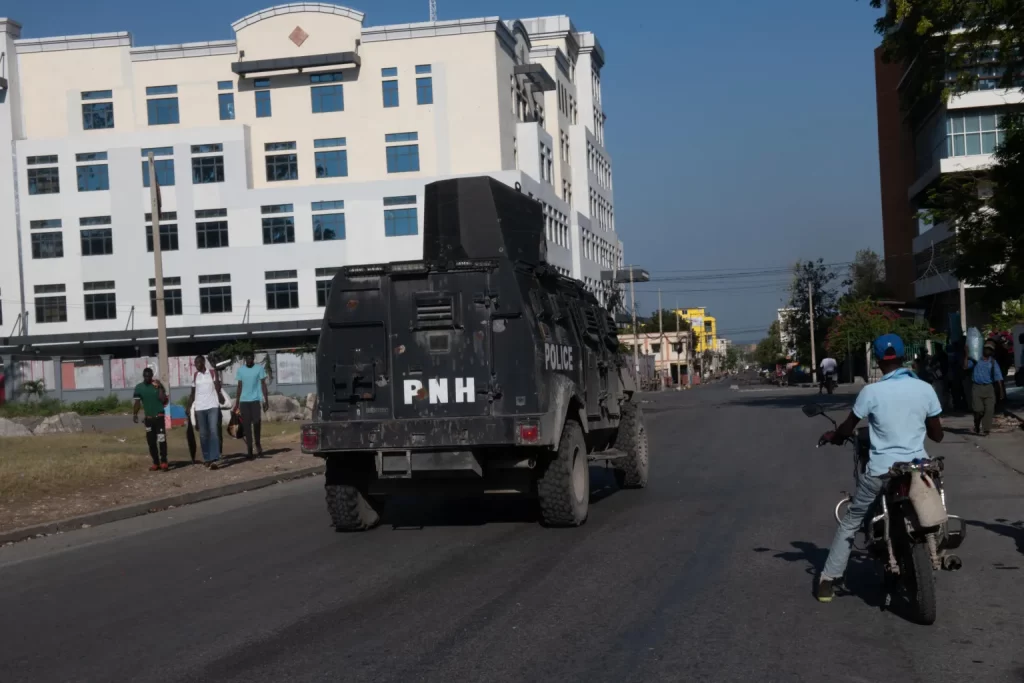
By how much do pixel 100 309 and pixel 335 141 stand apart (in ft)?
52.9

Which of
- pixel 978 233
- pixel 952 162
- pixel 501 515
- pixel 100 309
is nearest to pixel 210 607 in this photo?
pixel 501 515

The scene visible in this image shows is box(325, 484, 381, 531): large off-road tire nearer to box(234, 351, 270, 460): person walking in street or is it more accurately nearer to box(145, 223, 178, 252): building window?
box(234, 351, 270, 460): person walking in street

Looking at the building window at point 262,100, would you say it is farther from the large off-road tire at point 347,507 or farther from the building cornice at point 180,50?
the large off-road tire at point 347,507

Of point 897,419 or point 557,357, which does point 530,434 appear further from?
point 897,419

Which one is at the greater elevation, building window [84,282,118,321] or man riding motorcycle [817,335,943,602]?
building window [84,282,118,321]

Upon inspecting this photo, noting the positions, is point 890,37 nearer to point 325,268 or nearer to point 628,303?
point 325,268

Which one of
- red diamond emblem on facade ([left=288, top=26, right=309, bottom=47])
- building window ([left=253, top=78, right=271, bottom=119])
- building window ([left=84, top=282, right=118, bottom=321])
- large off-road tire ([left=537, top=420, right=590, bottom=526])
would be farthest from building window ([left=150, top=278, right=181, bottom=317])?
large off-road tire ([left=537, top=420, right=590, bottom=526])

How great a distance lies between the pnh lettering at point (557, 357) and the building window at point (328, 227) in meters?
50.6

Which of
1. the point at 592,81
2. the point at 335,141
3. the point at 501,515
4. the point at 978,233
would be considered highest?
the point at 592,81

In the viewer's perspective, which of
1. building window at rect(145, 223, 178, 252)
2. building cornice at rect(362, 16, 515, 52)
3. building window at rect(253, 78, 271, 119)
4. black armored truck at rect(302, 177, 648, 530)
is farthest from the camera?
building window at rect(253, 78, 271, 119)

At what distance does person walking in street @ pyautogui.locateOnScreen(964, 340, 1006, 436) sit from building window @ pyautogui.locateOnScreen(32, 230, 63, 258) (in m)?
54.6

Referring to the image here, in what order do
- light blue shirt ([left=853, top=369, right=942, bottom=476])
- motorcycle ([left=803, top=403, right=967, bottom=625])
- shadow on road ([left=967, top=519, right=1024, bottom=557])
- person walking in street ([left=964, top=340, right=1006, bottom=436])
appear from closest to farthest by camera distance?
motorcycle ([left=803, top=403, right=967, bottom=625])
light blue shirt ([left=853, top=369, right=942, bottom=476])
shadow on road ([left=967, top=519, right=1024, bottom=557])
person walking in street ([left=964, top=340, right=1006, bottom=436])

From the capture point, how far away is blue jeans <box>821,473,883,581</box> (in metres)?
6.82

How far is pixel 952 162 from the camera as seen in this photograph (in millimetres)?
48188
